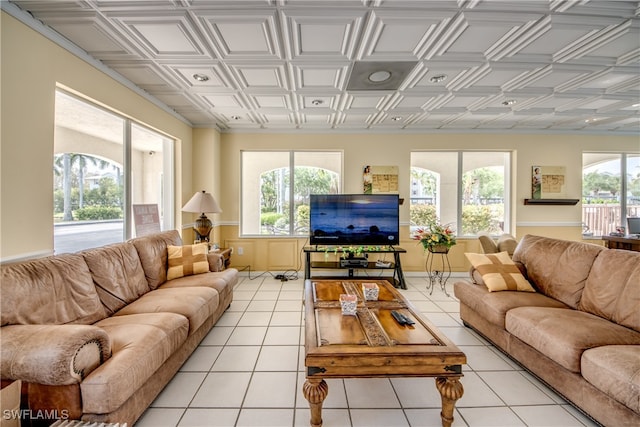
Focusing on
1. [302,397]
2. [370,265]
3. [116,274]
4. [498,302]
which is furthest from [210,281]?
[498,302]

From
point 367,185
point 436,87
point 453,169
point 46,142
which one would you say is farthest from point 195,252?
point 453,169

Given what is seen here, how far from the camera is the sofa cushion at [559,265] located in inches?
92.0

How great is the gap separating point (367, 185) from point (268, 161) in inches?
73.8

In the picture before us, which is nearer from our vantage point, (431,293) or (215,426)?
(215,426)

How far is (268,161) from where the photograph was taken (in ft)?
16.7

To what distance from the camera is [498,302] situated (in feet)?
7.81

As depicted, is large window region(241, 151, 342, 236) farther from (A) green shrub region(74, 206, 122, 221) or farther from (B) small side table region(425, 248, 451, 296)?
(A) green shrub region(74, 206, 122, 221)

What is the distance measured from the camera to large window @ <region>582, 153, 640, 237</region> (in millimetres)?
5059

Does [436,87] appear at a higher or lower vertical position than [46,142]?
higher

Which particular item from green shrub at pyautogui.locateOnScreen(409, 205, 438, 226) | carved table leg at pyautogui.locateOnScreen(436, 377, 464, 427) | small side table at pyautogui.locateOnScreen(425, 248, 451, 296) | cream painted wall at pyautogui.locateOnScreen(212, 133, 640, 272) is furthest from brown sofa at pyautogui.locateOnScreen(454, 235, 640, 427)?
cream painted wall at pyautogui.locateOnScreen(212, 133, 640, 272)

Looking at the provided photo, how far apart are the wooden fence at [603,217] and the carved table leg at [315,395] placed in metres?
6.07

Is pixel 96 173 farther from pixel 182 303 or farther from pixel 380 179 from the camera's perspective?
pixel 380 179

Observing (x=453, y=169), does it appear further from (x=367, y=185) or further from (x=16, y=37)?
(x=16, y=37)

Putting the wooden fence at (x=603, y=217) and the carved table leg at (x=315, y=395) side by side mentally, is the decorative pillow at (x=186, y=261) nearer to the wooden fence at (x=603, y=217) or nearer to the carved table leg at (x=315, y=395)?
the carved table leg at (x=315, y=395)
